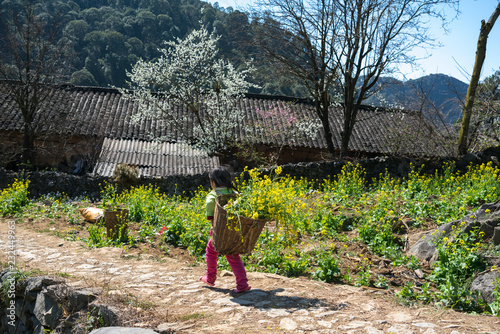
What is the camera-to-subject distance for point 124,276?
503cm

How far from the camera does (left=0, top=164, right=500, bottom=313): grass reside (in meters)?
4.29

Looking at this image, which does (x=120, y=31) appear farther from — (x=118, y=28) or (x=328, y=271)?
(x=328, y=271)

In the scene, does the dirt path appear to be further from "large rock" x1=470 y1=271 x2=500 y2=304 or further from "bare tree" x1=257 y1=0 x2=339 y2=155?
"bare tree" x1=257 y1=0 x2=339 y2=155

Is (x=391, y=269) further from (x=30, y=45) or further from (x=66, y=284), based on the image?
(x=30, y=45)

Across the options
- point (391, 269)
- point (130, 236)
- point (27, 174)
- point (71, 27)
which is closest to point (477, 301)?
point (391, 269)

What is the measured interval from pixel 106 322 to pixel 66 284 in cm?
98

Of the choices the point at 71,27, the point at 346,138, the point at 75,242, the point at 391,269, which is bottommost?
the point at 75,242

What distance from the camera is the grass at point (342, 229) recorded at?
4285 mm

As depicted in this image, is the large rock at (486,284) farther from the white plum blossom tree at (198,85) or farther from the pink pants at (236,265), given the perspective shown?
the white plum blossom tree at (198,85)

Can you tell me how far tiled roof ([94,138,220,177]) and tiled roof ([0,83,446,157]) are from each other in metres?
0.68

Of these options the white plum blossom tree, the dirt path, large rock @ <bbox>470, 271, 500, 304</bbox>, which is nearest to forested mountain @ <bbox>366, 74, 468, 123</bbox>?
the white plum blossom tree

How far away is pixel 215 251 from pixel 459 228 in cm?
310

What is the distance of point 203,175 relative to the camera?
11.5 meters

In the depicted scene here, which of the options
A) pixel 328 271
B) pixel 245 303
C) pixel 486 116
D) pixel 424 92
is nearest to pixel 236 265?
pixel 245 303
